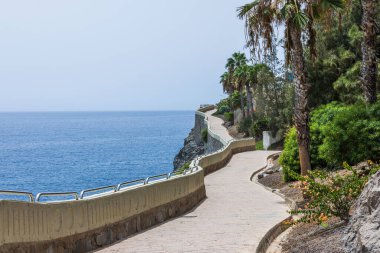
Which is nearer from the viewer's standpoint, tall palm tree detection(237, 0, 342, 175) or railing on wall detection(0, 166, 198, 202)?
railing on wall detection(0, 166, 198, 202)

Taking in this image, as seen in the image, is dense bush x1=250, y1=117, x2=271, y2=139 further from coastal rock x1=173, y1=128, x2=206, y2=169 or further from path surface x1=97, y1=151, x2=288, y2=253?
path surface x1=97, y1=151, x2=288, y2=253

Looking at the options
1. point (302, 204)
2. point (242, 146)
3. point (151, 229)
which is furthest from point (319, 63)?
point (151, 229)

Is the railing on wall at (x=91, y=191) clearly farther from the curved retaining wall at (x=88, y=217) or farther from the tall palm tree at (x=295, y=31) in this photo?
the tall palm tree at (x=295, y=31)

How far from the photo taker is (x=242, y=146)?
57344mm

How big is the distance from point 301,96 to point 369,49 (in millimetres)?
3818

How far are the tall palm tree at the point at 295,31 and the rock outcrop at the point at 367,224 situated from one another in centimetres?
1216

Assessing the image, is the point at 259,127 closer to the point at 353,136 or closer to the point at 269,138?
the point at 269,138

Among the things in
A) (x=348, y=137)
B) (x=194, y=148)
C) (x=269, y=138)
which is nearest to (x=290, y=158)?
(x=348, y=137)

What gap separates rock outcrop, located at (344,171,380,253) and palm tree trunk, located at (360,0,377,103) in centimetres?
1530

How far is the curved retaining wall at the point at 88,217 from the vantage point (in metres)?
9.85

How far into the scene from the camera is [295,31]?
20.6m

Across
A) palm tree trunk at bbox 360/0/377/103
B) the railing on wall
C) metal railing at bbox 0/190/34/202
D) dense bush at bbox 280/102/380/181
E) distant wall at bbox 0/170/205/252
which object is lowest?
distant wall at bbox 0/170/205/252

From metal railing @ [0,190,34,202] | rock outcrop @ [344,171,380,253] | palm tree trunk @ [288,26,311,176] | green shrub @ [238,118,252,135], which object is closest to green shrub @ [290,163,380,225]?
rock outcrop @ [344,171,380,253]

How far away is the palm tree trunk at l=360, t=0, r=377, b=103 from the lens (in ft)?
74.3
